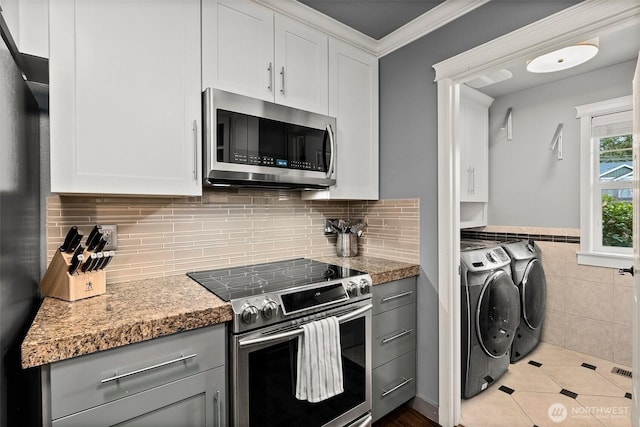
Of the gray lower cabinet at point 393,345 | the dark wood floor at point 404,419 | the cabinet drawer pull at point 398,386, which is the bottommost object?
the dark wood floor at point 404,419

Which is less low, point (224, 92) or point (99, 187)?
point (224, 92)

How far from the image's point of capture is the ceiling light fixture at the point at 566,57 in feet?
6.41

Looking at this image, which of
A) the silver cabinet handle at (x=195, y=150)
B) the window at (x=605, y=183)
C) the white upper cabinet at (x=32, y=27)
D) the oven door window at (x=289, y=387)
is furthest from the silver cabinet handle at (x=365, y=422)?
the window at (x=605, y=183)

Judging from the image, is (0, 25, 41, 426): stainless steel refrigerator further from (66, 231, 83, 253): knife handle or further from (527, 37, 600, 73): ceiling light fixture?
(527, 37, 600, 73): ceiling light fixture

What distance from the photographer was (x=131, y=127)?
51.7 inches

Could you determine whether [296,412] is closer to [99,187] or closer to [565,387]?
[99,187]

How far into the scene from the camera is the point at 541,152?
10.0 ft

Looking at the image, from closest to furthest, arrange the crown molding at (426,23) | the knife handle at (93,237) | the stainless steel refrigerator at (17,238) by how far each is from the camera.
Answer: the stainless steel refrigerator at (17,238) → the knife handle at (93,237) → the crown molding at (426,23)

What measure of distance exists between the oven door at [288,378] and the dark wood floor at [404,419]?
0.96ft

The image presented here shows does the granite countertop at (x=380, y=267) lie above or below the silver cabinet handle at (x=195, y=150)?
below

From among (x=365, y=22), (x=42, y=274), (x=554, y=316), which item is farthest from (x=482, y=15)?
(x=554, y=316)

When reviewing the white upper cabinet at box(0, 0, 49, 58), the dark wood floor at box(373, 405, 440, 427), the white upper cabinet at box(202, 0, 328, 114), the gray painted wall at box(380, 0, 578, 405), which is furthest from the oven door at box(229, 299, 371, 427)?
the white upper cabinet at box(0, 0, 49, 58)

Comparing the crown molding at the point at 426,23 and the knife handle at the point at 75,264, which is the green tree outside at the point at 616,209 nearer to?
the crown molding at the point at 426,23

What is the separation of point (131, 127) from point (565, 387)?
3.19 metres
